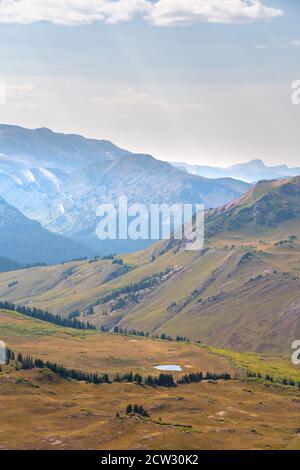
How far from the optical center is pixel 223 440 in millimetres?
193625

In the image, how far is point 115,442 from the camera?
7343 inches
